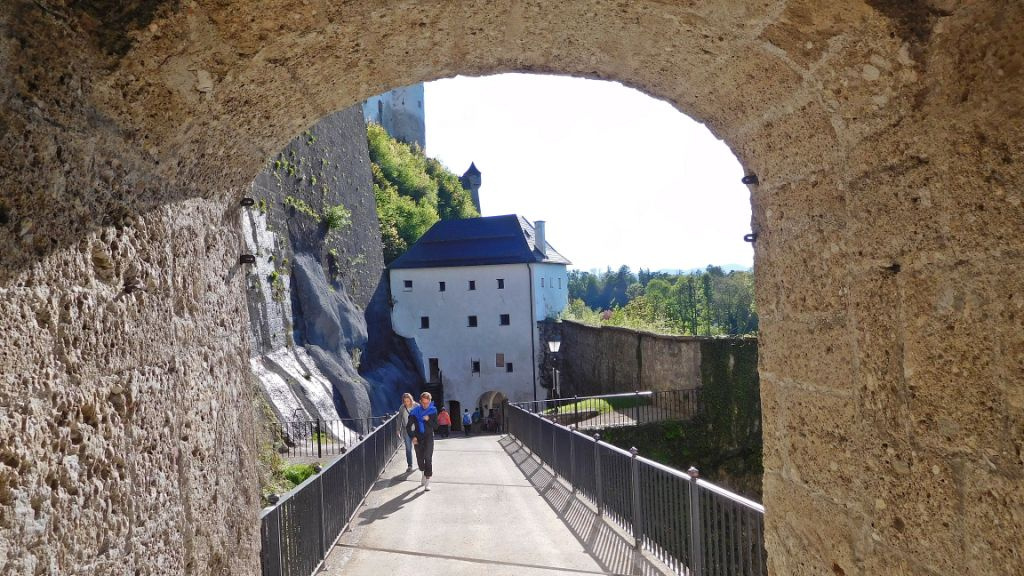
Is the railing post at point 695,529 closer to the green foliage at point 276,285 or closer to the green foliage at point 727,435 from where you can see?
the green foliage at point 727,435

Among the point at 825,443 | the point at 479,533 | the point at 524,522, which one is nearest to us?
the point at 825,443

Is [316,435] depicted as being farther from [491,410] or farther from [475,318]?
[491,410]

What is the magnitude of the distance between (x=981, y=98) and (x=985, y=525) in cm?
109

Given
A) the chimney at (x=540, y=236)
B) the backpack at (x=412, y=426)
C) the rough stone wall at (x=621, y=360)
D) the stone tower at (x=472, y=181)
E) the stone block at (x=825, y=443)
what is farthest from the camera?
the stone tower at (x=472, y=181)

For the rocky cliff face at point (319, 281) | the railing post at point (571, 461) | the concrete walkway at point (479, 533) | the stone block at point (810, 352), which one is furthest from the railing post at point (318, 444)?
the stone block at point (810, 352)

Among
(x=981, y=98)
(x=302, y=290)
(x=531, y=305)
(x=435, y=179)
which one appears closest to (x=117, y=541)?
(x=981, y=98)

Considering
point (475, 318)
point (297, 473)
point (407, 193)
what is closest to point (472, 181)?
point (407, 193)

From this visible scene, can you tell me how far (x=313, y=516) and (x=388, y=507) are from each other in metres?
2.95

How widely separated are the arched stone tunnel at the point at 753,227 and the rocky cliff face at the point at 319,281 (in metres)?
15.4

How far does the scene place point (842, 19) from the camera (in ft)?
6.70

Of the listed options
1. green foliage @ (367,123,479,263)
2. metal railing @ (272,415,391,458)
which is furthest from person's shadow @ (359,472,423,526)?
green foliage @ (367,123,479,263)

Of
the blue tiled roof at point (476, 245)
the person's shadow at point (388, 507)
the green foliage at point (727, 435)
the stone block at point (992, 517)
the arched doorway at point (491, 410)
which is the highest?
the blue tiled roof at point (476, 245)

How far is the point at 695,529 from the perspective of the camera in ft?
17.7

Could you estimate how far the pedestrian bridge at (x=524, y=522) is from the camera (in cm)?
519
